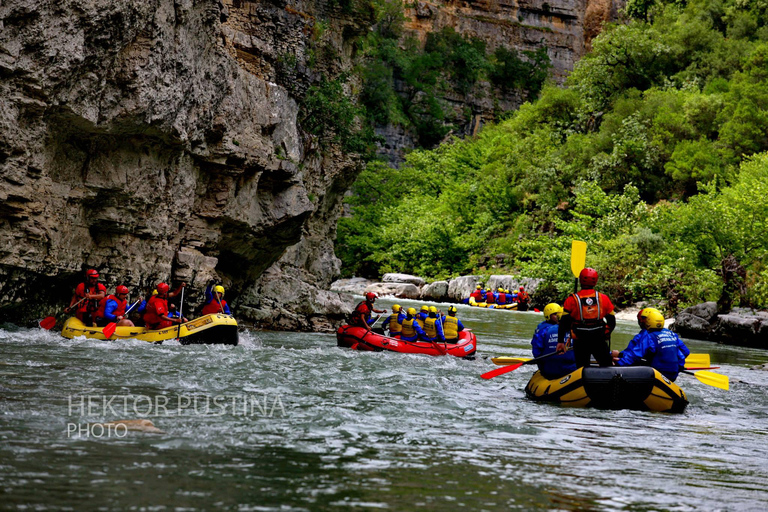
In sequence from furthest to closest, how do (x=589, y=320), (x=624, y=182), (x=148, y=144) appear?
(x=624, y=182) → (x=148, y=144) → (x=589, y=320)

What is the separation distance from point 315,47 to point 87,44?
11.2 meters

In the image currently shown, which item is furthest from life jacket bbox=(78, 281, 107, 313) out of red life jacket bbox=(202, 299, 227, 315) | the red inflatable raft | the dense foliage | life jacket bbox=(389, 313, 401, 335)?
the dense foliage

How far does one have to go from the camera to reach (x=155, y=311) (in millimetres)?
15273

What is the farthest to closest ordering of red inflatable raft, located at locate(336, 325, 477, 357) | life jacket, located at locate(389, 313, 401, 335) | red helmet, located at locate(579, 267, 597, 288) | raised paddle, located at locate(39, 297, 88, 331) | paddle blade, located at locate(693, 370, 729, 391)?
life jacket, located at locate(389, 313, 401, 335)
red inflatable raft, located at locate(336, 325, 477, 357)
raised paddle, located at locate(39, 297, 88, 331)
paddle blade, located at locate(693, 370, 729, 391)
red helmet, located at locate(579, 267, 597, 288)

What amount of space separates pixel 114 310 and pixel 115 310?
0.8 inches

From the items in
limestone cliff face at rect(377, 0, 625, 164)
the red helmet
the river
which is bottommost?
the river

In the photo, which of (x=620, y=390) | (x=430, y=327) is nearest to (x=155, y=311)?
(x=430, y=327)

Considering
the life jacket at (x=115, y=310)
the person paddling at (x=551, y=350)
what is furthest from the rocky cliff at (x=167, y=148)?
the person paddling at (x=551, y=350)

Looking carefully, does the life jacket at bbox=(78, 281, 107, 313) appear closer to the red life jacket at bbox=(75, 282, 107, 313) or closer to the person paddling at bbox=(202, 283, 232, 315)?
the red life jacket at bbox=(75, 282, 107, 313)

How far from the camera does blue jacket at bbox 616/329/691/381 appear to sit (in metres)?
10.4

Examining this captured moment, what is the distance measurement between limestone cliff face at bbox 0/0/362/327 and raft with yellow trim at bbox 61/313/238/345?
105 centimetres

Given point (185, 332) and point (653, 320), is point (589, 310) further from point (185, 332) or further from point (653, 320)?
point (185, 332)

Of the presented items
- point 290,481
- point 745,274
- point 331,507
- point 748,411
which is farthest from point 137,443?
point 745,274

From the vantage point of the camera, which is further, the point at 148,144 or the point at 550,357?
the point at 148,144
